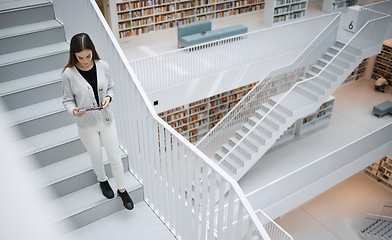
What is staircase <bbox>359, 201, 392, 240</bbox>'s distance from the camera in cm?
1024

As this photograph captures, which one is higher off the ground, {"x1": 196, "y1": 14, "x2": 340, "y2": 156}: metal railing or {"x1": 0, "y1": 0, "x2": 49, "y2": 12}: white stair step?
{"x1": 0, "y1": 0, "x2": 49, "y2": 12}: white stair step

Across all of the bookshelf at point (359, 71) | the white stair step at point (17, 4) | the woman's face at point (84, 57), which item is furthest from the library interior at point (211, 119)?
the woman's face at point (84, 57)

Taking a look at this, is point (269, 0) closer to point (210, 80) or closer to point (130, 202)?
point (210, 80)

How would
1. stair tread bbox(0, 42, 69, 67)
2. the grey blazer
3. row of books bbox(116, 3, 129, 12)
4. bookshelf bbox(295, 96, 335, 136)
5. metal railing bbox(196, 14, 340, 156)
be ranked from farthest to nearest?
bookshelf bbox(295, 96, 335, 136) < row of books bbox(116, 3, 129, 12) < metal railing bbox(196, 14, 340, 156) < stair tread bbox(0, 42, 69, 67) < the grey blazer

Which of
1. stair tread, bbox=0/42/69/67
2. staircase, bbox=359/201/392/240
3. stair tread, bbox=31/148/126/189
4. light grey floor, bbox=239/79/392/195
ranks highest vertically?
stair tread, bbox=0/42/69/67


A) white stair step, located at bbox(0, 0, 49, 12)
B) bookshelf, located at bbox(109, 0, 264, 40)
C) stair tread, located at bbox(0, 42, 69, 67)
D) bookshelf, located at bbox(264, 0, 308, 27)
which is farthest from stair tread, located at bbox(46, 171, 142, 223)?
bookshelf, located at bbox(264, 0, 308, 27)

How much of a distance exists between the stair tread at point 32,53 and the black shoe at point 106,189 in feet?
4.01

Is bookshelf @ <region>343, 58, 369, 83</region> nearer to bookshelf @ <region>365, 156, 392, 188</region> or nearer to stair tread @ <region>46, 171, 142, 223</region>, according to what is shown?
bookshelf @ <region>365, 156, 392, 188</region>

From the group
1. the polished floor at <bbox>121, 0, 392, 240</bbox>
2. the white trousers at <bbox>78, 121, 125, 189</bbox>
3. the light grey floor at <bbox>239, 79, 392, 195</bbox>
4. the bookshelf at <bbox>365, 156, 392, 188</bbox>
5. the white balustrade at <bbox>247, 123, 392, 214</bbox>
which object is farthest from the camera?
the bookshelf at <bbox>365, 156, 392, 188</bbox>

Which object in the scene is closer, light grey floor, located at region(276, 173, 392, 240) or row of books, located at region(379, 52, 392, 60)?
light grey floor, located at region(276, 173, 392, 240)

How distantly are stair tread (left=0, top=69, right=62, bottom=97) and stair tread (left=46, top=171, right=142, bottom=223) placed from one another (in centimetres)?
91

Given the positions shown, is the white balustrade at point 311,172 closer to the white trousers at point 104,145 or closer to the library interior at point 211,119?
the library interior at point 211,119

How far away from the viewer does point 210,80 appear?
8.17 meters

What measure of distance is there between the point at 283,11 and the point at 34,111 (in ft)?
31.7
